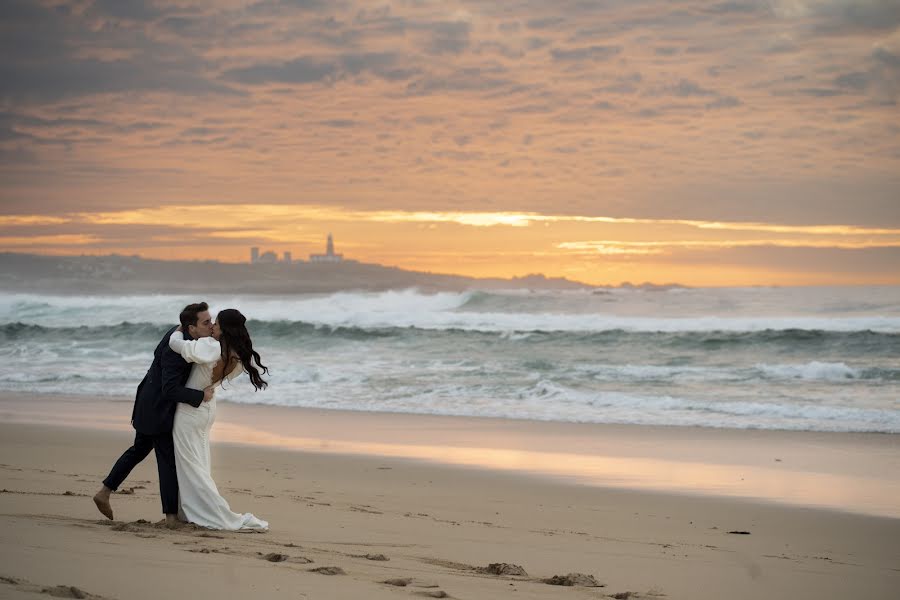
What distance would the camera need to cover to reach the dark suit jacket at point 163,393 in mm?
5320

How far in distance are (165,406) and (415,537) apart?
1794mm

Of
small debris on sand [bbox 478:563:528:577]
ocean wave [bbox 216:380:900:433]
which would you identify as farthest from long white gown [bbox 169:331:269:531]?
ocean wave [bbox 216:380:900:433]

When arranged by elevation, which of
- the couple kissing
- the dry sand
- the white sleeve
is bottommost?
the dry sand

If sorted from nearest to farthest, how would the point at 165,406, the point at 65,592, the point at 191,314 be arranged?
the point at 65,592 < the point at 191,314 < the point at 165,406

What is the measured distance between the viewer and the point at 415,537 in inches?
225

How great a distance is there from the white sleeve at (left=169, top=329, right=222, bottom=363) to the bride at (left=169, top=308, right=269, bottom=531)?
0.23ft

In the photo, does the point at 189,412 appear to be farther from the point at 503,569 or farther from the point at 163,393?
the point at 503,569

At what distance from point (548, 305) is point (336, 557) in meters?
35.5

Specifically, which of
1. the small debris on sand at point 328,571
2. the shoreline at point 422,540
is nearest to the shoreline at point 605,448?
A: the shoreline at point 422,540

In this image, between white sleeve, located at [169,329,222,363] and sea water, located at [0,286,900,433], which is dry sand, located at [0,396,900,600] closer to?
white sleeve, located at [169,329,222,363]

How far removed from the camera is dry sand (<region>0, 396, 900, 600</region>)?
4.17 meters

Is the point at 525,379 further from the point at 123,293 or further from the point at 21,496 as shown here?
the point at 123,293

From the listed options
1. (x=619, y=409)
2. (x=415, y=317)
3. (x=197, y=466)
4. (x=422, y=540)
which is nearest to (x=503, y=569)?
(x=422, y=540)

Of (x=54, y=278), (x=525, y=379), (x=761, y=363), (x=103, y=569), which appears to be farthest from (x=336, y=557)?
(x=54, y=278)
